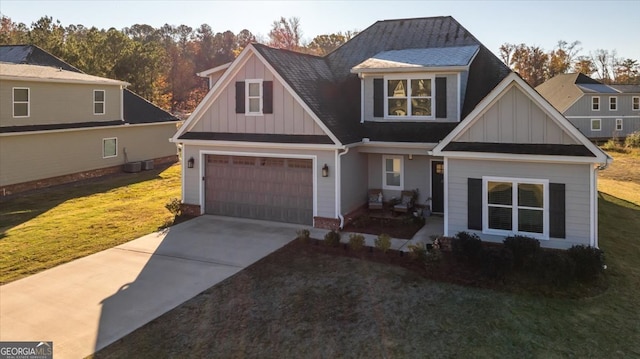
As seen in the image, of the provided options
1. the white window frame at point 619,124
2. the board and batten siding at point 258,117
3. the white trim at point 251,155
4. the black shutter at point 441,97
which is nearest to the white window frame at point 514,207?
the black shutter at point 441,97

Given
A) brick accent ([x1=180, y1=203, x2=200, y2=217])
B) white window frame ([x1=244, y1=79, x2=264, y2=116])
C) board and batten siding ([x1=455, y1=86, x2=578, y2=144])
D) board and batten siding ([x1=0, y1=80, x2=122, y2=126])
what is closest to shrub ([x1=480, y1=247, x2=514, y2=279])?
board and batten siding ([x1=455, y1=86, x2=578, y2=144])

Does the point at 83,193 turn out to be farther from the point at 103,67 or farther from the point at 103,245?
the point at 103,67

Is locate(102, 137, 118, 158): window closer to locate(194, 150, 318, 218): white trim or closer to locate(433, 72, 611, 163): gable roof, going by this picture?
locate(194, 150, 318, 218): white trim

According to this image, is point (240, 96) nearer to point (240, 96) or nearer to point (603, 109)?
point (240, 96)

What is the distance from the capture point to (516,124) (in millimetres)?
11164

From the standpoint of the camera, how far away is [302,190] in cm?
1483

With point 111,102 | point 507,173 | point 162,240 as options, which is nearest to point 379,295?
point 507,173

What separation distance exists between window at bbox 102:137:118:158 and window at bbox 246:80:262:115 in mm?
13854

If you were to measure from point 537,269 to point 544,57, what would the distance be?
2569 inches

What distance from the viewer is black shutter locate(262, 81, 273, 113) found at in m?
14.9

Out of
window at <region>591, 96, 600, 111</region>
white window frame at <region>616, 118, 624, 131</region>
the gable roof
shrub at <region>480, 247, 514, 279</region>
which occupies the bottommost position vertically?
shrub at <region>480, 247, 514, 279</region>

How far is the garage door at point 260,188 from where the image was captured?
14.9 metres

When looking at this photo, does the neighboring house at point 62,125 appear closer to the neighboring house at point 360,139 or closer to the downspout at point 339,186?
the neighboring house at point 360,139

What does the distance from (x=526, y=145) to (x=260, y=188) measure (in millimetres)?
8557
